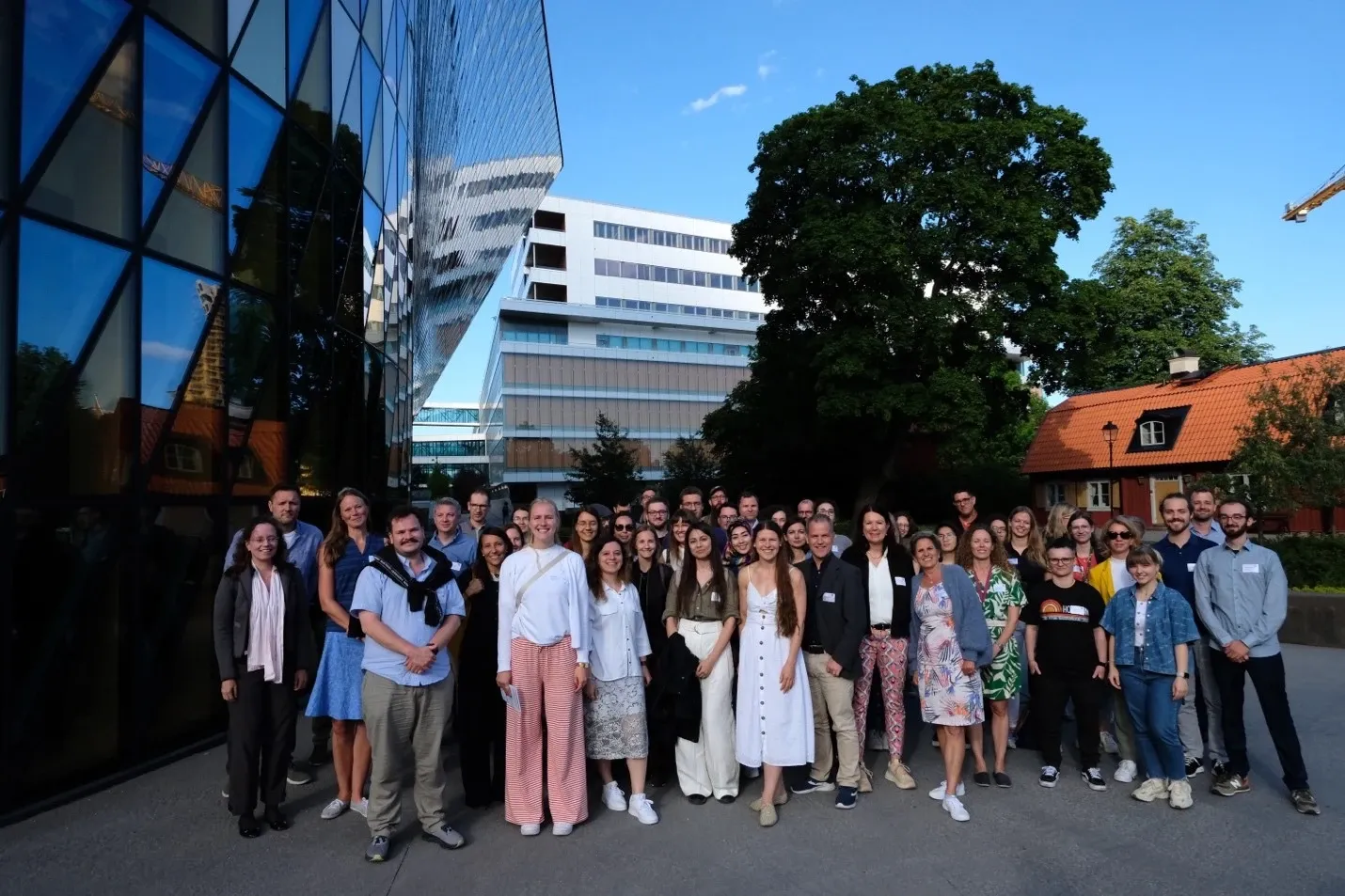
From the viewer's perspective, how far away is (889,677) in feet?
19.7

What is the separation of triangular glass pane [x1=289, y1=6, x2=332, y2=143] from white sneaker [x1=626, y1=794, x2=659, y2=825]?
7000 mm

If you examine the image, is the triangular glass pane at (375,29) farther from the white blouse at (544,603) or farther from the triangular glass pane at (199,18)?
the white blouse at (544,603)

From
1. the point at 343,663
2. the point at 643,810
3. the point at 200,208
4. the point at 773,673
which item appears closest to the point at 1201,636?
the point at 773,673

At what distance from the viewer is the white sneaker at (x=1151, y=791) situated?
5.49 metres

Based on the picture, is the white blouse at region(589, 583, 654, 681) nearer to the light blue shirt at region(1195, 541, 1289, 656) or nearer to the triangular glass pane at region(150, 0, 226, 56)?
the light blue shirt at region(1195, 541, 1289, 656)

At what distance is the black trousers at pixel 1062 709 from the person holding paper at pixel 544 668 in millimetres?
3214

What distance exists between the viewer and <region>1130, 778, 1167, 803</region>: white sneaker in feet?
18.0

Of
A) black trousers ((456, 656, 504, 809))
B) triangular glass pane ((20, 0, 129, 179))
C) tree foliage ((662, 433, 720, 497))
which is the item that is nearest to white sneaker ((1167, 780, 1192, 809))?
black trousers ((456, 656, 504, 809))

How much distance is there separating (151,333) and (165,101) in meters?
1.76

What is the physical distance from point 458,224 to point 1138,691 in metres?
22.2

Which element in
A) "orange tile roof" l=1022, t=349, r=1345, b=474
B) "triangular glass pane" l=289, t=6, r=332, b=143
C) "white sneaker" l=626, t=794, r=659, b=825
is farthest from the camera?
"orange tile roof" l=1022, t=349, r=1345, b=474

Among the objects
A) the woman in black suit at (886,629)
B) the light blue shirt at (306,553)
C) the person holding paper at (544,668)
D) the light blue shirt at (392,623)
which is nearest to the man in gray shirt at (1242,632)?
the woman in black suit at (886,629)

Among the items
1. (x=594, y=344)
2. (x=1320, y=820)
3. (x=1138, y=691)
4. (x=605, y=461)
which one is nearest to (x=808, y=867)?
(x=1138, y=691)

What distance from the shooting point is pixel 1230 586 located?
5609 mm
